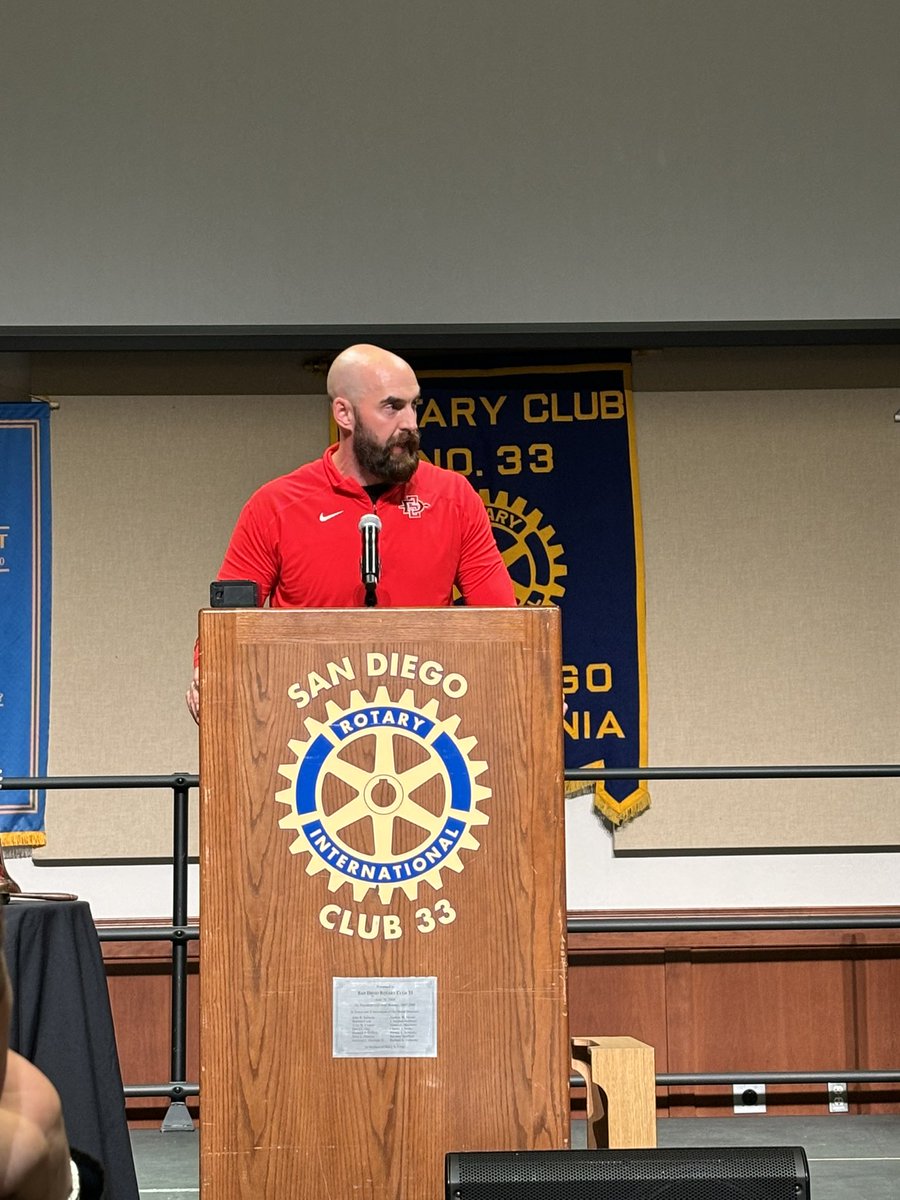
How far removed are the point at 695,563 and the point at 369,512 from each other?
6.99 ft

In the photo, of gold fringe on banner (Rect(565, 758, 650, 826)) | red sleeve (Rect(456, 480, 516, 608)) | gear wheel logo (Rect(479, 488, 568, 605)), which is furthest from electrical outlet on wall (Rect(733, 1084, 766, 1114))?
red sleeve (Rect(456, 480, 516, 608))

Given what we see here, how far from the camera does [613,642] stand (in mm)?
4445

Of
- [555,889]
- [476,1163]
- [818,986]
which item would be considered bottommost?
[818,986]

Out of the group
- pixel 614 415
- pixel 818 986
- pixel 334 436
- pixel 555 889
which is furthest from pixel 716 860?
pixel 555 889

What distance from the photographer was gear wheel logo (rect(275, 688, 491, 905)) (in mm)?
1939

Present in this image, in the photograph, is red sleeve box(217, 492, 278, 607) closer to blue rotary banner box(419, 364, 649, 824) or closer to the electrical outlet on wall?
blue rotary banner box(419, 364, 649, 824)

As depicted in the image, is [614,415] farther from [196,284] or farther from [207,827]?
[207,827]

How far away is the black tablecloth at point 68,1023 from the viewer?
6.95 ft

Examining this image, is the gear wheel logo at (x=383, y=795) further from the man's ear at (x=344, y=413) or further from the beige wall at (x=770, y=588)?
the beige wall at (x=770, y=588)

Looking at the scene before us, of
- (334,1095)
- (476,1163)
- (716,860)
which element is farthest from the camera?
(716,860)

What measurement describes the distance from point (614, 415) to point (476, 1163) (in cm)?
307

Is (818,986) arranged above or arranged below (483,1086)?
below

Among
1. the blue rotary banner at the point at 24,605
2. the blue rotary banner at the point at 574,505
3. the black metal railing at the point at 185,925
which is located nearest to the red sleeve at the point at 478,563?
the black metal railing at the point at 185,925

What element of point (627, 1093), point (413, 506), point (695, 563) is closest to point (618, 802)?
point (695, 563)
